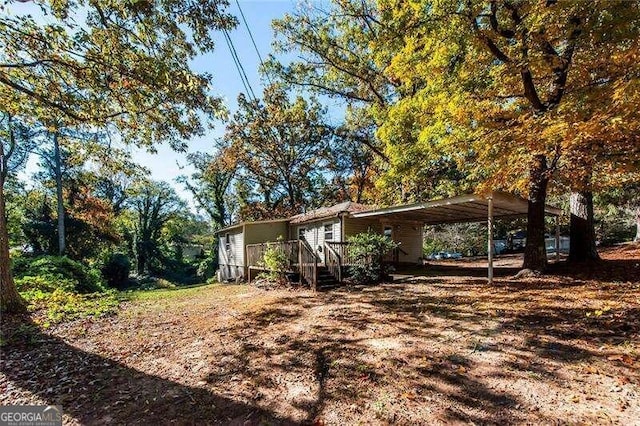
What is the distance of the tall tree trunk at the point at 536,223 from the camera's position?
885cm

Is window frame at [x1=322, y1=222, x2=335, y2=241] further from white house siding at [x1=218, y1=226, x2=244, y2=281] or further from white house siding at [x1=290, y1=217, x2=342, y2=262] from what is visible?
white house siding at [x1=218, y1=226, x2=244, y2=281]

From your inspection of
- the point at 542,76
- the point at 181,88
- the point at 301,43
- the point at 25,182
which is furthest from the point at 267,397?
the point at 25,182

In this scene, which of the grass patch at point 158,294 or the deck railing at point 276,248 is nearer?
the grass patch at point 158,294

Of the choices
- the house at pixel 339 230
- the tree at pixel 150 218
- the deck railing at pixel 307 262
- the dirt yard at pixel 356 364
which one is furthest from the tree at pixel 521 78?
the tree at pixel 150 218

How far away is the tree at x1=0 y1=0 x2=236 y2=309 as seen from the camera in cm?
600

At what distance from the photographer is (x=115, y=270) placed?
940 inches

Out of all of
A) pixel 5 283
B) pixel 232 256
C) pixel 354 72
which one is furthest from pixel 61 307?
pixel 354 72

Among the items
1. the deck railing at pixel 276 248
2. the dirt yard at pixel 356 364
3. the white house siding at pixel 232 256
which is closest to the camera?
the dirt yard at pixel 356 364

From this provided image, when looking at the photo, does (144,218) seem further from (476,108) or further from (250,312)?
(476,108)

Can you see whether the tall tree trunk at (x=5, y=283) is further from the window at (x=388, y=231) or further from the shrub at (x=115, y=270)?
the shrub at (x=115, y=270)

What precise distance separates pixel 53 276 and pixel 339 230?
1055 cm

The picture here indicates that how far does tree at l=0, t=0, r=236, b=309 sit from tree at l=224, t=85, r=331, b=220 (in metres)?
9.90

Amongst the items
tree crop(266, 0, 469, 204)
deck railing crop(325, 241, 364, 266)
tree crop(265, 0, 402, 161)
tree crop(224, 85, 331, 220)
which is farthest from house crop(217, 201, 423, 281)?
tree crop(265, 0, 402, 161)

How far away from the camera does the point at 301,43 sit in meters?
15.7
